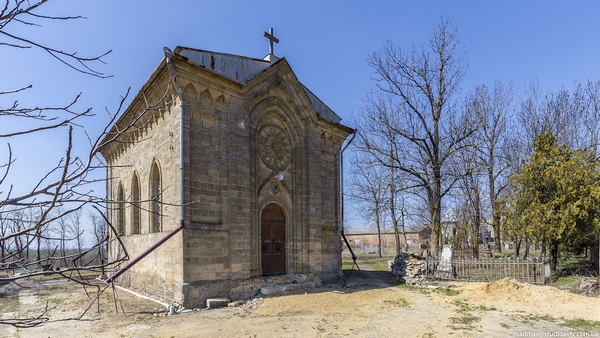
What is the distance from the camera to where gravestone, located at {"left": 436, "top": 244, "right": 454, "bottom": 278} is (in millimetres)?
14887

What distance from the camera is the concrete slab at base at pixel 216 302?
10.1 metres

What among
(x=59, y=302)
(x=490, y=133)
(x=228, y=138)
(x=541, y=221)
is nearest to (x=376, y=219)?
(x=490, y=133)

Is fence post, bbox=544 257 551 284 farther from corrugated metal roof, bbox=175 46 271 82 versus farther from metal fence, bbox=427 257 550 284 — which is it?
corrugated metal roof, bbox=175 46 271 82

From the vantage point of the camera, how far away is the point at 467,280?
14.5 meters

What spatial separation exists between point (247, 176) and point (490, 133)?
67.8 ft

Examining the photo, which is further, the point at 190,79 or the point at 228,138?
the point at 228,138

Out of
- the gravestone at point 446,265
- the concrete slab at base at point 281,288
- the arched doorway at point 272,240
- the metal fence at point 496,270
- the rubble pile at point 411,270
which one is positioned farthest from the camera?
the rubble pile at point 411,270

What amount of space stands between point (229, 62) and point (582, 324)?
1285cm

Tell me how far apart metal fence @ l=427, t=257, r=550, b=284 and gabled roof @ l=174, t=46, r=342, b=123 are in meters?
9.04

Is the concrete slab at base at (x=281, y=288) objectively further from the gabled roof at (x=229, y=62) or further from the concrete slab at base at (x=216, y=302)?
the gabled roof at (x=229, y=62)

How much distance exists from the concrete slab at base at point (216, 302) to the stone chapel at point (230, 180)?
205 millimetres

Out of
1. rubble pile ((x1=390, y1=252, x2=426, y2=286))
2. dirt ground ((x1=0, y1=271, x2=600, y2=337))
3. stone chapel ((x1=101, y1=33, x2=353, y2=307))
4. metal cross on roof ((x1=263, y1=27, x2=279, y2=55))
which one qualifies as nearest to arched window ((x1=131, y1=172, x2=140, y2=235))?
stone chapel ((x1=101, y1=33, x2=353, y2=307))

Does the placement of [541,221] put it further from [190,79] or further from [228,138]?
[190,79]

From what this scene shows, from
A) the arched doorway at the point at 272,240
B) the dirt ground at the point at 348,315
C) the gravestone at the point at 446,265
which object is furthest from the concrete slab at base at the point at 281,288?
the gravestone at the point at 446,265
